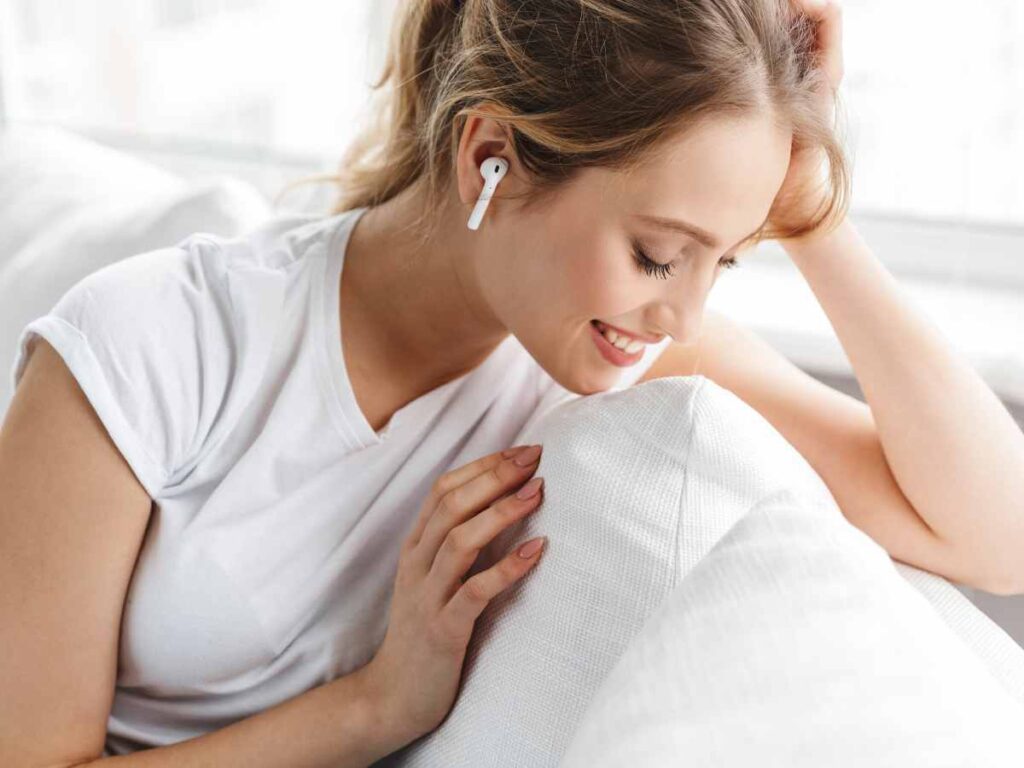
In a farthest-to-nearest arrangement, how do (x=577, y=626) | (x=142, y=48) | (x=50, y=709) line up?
(x=142, y=48)
(x=50, y=709)
(x=577, y=626)

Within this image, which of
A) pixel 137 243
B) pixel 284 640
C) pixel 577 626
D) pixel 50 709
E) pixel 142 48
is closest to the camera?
pixel 577 626

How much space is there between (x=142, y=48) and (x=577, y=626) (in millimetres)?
1807

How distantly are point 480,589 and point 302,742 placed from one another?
0.24 metres

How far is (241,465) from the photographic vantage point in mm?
1155

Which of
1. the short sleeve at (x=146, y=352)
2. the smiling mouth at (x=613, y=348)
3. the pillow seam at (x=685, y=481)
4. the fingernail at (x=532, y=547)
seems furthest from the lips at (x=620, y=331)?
the short sleeve at (x=146, y=352)

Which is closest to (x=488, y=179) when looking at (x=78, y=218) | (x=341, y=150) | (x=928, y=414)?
(x=928, y=414)

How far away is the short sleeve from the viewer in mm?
1086

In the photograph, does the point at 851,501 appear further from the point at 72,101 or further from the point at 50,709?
Result: the point at 72,101

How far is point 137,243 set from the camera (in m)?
1.57

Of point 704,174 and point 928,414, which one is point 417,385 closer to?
point 704,174

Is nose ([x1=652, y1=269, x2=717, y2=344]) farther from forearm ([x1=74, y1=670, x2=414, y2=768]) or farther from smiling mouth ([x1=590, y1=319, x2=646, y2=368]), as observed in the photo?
forearm ([x1=74, y1=670, x2=414, y2=768])

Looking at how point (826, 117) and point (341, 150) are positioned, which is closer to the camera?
point (826, 117)

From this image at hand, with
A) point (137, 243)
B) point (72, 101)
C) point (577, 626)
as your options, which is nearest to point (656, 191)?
point (577, 626)

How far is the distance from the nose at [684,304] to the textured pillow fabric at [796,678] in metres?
0.32
